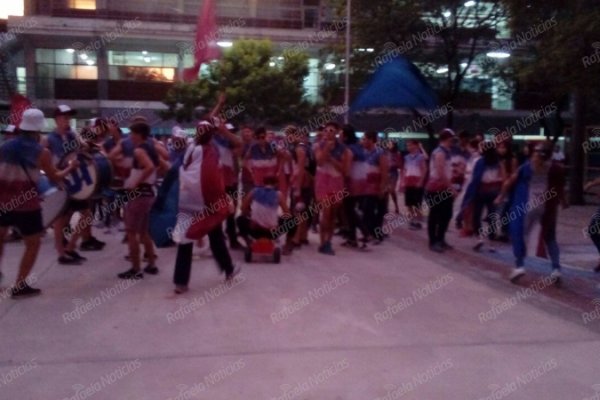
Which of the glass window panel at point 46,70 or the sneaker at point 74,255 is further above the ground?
the glass window panel at point 46,70

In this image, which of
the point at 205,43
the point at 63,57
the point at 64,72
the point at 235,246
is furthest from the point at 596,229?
the point at 63,57

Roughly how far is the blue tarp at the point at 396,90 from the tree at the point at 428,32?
9.39m

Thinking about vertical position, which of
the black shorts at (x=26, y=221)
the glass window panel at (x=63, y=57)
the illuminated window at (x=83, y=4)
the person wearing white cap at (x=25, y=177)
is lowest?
the black shorts at (x=26, y=221)

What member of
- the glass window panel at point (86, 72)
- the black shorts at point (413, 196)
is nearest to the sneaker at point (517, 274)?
the black shorts at point (413, 196)

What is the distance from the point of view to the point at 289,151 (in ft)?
37.5

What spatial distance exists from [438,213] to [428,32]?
13400 millimetres

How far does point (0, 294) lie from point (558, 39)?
12154mm

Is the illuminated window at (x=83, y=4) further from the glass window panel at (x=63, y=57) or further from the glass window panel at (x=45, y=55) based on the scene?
the glass window panel at (x=45, y=55)

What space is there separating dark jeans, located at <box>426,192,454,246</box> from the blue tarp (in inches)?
71.9

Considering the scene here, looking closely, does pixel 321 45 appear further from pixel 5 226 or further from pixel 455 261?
pixel 5 226

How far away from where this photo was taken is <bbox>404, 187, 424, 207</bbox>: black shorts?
43.7 feet

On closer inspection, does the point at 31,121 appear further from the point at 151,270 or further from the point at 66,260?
the point at 66,260

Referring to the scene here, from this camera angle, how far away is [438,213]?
35.0 feet

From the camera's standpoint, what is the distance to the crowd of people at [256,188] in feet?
24.5
